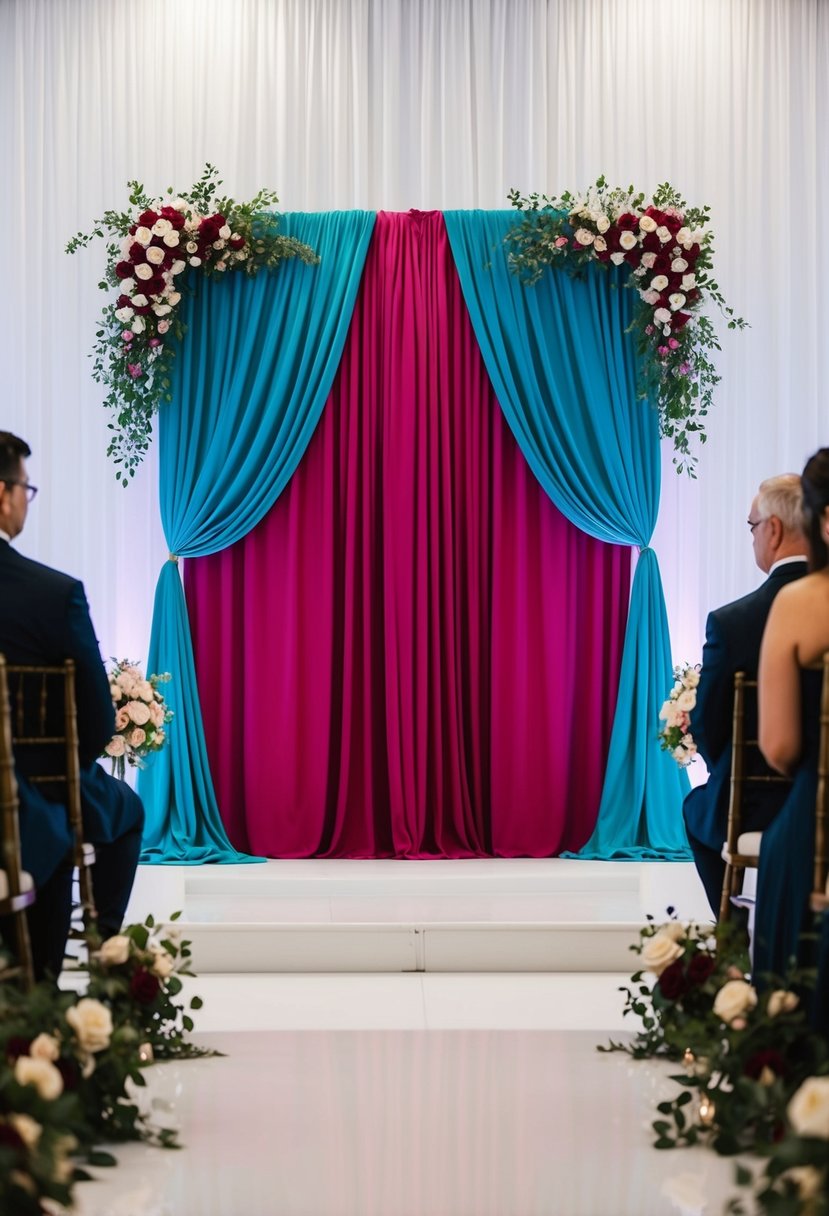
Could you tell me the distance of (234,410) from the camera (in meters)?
7.27

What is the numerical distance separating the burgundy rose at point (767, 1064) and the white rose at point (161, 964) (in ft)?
4.64

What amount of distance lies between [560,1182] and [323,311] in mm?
5130

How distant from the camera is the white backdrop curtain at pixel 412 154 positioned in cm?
754

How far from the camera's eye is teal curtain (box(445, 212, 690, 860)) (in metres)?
7.14

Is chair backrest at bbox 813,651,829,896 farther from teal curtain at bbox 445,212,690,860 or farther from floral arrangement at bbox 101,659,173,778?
teal curtain at bbox 445,212,690,860

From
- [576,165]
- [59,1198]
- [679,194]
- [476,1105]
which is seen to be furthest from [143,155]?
[59,1198]

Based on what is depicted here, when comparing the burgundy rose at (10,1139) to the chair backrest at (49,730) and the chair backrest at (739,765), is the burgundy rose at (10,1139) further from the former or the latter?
the chair backrest at (739,765)

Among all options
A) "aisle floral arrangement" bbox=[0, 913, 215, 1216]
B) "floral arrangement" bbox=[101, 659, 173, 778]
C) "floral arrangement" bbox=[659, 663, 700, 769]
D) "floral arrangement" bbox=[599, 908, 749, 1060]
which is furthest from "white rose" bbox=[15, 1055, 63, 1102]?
"floral arrangement" bbox=[659, 663, 700, 769]

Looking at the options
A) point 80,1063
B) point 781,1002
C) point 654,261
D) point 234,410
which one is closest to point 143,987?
point 80,1063

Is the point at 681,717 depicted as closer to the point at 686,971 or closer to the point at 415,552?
the point at 686,971

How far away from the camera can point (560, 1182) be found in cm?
298

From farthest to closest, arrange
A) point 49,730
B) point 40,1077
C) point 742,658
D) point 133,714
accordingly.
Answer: point 133,714 → point 742,658 → point 49,730 → point 40,1077

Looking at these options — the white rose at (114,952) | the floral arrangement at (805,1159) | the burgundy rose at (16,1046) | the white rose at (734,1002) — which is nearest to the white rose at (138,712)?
the white rose at (114,952)

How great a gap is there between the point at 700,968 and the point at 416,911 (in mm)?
2204
